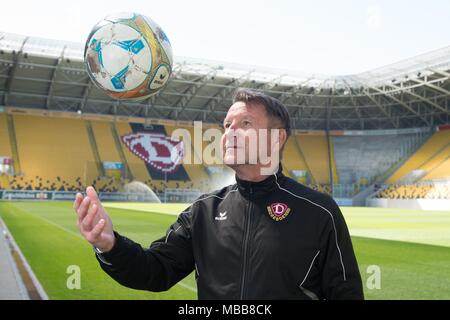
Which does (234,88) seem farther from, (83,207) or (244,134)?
(83,207)

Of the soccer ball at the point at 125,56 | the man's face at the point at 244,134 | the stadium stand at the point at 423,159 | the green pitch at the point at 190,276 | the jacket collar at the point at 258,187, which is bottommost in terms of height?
the green pitch at the point at 190,276

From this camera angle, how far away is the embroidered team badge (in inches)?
98.0

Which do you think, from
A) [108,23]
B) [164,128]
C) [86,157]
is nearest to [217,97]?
[164,128]

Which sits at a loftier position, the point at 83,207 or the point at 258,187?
the point at 258,187

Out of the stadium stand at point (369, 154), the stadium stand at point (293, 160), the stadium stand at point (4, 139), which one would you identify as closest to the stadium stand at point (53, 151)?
the stadium stand at point (4, 139)

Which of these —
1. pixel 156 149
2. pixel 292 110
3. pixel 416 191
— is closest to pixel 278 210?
pixel 416 191

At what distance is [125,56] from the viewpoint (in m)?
4.63

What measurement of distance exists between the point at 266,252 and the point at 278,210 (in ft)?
0.77

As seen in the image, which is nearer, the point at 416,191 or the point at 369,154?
the point at 416,191

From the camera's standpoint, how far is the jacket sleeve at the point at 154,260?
7.95 feet

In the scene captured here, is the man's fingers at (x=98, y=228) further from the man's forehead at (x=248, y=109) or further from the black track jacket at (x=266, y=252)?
the man's forehead at (x=248, y=109)
